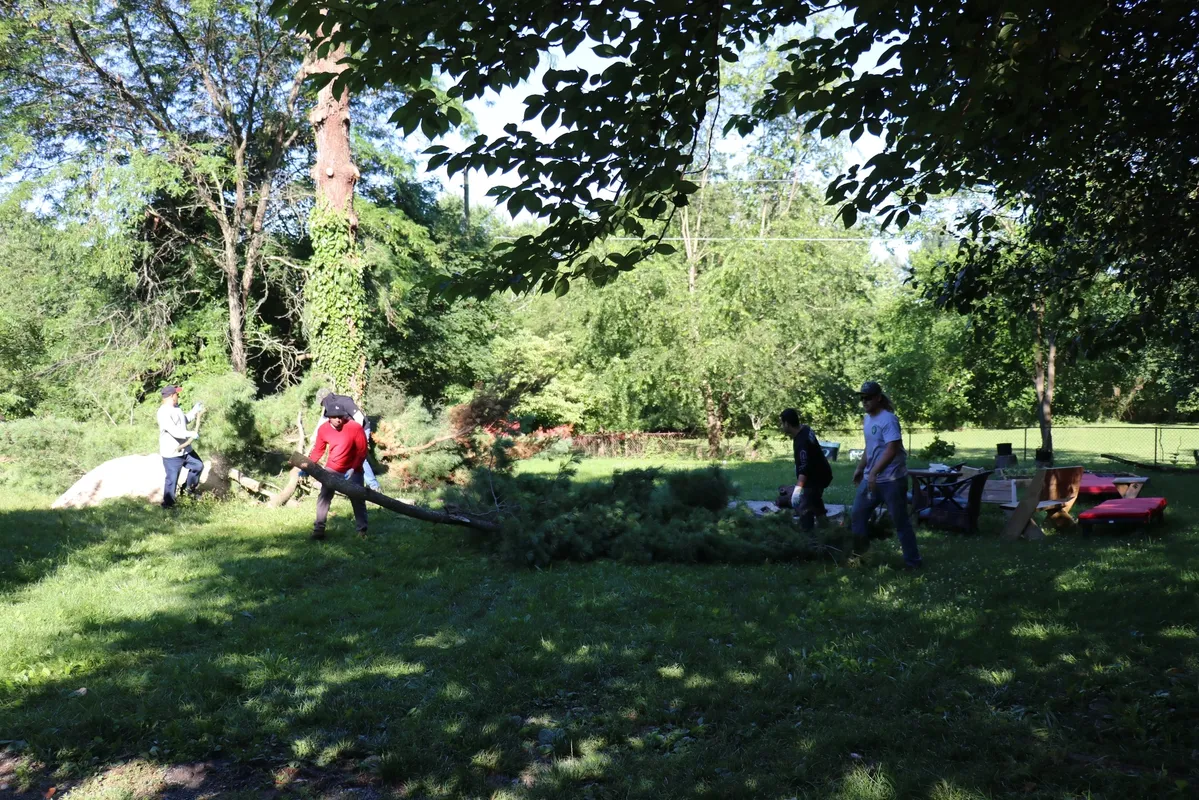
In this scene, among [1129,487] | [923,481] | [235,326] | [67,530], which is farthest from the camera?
[235,326]

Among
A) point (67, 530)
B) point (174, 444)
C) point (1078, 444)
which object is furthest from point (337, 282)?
point (1078, 444)

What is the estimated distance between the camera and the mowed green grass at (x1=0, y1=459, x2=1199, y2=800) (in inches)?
173

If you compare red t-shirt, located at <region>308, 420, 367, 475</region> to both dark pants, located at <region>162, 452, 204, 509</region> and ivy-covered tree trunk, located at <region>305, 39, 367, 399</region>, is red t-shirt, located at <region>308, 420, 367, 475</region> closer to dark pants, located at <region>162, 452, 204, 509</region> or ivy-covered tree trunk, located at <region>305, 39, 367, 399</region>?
dark pants, located at <region>162, 452, 204, 509</region>

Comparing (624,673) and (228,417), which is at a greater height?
(228,417)

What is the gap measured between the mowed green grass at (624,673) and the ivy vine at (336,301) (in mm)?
8416

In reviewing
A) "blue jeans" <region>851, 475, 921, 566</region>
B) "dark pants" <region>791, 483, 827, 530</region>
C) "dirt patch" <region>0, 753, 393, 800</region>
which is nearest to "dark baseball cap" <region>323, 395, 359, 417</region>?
"dark pants" <region>791, 483, 827, 530</region>

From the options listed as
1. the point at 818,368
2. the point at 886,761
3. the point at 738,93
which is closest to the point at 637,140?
the point at 886,761

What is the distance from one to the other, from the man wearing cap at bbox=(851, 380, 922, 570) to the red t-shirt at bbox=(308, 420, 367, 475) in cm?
563

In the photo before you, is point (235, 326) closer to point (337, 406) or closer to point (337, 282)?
point (337, 282)

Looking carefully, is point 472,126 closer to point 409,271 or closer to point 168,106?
point 409,271

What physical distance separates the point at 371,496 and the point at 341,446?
2.65 meters

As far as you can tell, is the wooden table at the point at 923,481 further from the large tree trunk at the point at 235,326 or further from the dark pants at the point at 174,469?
the large tree trunk at the point at 235,326

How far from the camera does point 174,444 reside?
12.5 metres

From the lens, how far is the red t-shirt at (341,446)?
34.9 feet
